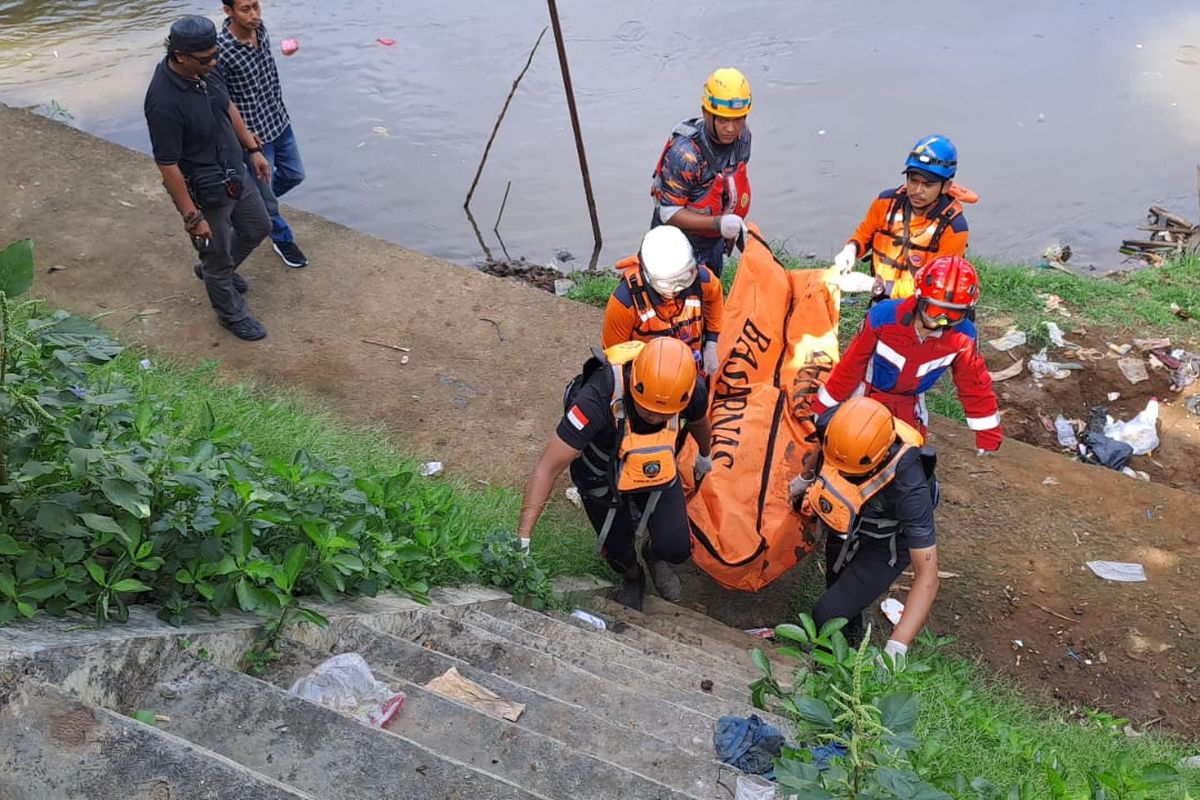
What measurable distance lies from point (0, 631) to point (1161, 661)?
4366mm

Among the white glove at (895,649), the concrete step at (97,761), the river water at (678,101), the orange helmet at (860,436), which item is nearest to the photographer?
the concrete step at (97,761)

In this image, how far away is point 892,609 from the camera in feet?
15.5

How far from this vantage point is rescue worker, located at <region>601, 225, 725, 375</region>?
4.46 meters

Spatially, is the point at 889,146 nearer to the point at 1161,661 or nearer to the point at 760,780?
the point at 1161,661

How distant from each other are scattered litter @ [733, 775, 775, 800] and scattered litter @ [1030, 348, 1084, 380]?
4.98 metres

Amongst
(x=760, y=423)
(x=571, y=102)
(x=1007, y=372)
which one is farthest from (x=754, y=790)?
(x=571, y=102)

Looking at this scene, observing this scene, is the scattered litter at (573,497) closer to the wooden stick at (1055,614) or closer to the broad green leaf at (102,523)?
the wooden stick at (1055,614)

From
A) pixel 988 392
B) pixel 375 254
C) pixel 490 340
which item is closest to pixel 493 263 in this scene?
pixel 375 254

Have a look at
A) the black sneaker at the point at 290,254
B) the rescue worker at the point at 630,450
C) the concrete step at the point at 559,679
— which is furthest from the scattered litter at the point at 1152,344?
the black sneaker at the point at 290,254

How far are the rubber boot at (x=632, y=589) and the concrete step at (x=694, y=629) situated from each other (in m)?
0.05

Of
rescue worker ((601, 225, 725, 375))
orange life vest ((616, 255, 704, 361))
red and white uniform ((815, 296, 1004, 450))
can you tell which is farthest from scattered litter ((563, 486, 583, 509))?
red and white uniform ((815, 296, 1004, 450))

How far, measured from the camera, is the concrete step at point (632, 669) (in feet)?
10.8

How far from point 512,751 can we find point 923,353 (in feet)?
8.75

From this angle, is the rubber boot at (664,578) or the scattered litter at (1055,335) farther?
the scattered litter at (1055,335)
